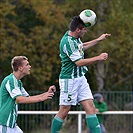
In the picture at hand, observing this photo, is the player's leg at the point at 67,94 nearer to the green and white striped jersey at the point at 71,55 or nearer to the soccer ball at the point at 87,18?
the green and white striped jersey at the point at 71,55

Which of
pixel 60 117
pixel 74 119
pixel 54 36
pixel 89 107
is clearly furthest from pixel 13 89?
pixel 54 36

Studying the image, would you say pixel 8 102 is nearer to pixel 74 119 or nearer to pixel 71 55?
pixel 71 55

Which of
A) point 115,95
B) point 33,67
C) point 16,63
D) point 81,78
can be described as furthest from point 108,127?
point 16,63

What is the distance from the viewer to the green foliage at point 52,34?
66.9 feet

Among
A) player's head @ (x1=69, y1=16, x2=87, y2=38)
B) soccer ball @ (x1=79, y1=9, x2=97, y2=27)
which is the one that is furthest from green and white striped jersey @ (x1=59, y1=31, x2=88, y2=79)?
soccer ball @ (x1=79, y1=9, x2=97, y2=27)

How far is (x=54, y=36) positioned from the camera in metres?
20.8

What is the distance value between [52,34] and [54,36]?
0.39 metres

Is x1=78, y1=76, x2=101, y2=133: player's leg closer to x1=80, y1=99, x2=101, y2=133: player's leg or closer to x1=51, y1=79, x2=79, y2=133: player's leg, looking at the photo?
x1=80, y1=99, x2=101, y2=133: player's leg

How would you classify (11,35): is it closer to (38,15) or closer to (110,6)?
(38,15)

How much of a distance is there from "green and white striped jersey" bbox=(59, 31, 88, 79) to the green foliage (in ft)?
32.0

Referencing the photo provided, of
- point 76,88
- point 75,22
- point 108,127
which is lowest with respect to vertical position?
point 108,127

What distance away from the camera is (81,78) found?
10.5 m

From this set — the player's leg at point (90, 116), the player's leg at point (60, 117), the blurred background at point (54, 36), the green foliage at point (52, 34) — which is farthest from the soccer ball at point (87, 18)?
the green foliage at point (52, 34)

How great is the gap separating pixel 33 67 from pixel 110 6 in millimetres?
3196
